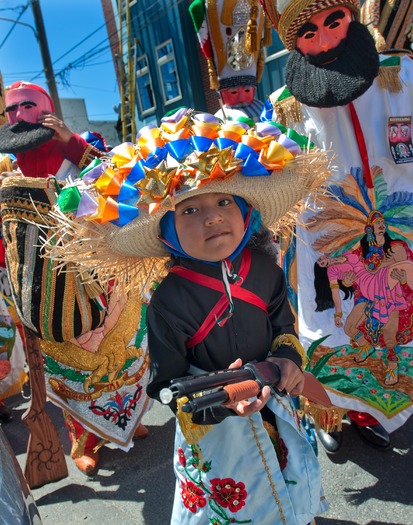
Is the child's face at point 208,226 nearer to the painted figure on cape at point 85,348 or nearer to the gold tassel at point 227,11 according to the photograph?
the painted figure on cape at point 85,348

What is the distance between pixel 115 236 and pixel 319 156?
2.23 ft

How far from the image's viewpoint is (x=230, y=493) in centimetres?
156

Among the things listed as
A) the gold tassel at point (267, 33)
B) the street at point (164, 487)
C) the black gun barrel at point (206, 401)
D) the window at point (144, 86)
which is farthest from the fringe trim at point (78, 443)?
the window at point (144, 86)

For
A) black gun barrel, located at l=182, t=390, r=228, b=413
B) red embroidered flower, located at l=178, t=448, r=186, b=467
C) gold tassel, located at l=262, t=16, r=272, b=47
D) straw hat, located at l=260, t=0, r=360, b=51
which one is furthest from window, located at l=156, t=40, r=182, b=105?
black gun barrel, located at l=182, t=390, r=228, b=413

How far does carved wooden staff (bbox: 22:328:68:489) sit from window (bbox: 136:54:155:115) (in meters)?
12.4

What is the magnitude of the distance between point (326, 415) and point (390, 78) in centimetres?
156

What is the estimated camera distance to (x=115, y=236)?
5.14 feet

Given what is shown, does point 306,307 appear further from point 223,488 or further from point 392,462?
point 223,488

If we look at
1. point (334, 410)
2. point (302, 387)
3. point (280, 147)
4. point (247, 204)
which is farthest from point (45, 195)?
point (334, 410)

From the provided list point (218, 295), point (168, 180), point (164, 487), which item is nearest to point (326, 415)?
point (164, 487)

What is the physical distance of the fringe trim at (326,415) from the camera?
2514 mm

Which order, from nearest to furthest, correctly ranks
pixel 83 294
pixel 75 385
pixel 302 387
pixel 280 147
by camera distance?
pixel 280 147 < pixel 302 387 < pixel 83 294 < pixel 75 385

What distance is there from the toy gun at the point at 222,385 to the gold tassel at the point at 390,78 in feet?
4.72

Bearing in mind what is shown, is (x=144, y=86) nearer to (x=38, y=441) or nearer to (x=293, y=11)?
(x=293, y=11)
